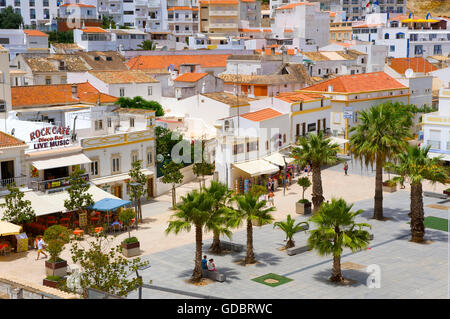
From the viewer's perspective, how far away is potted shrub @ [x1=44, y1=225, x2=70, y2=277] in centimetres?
3111

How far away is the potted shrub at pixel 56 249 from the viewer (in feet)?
102

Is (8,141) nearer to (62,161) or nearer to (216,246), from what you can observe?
(62,161)

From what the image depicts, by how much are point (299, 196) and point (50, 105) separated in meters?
26.3

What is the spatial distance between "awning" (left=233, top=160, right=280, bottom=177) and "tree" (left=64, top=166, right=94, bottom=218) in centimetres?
1425

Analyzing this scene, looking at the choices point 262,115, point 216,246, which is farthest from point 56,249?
point 262,115

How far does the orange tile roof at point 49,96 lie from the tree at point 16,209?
79.9 feet

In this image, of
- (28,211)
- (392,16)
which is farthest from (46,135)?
(392,16)

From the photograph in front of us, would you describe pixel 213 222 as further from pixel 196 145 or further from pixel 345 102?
pixel 345 102

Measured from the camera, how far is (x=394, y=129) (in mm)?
42188

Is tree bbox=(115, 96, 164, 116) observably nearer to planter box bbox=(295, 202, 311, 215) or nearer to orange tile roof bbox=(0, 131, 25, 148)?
orange tile roof bbox=(0, 131, 25, 148)

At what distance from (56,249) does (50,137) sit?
14.1 m

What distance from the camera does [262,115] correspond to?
57031 mm

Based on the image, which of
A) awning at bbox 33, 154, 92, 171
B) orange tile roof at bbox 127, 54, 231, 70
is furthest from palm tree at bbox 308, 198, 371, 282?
orange tile roof at bbox 127, 54, 231, 70

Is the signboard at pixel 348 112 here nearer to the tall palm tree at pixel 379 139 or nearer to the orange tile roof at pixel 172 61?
the tall palm tree at pixel 379 139
